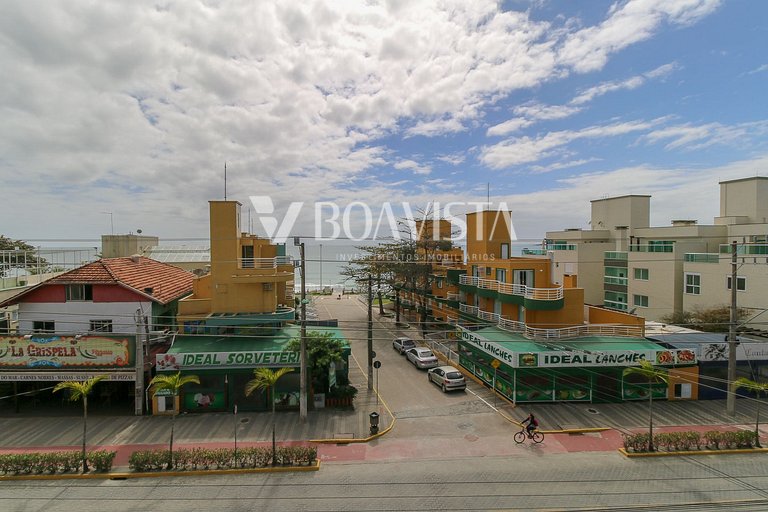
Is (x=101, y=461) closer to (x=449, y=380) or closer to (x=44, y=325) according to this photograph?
(x=44, y=325)

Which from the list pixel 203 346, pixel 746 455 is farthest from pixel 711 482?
pixel 203 346

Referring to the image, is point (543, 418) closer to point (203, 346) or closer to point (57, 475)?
point (203, 346)

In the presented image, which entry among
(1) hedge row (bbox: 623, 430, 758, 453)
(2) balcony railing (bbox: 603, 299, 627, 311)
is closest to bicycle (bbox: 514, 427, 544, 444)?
(1) hedge row (bbox: 623, 430, 758, 453)

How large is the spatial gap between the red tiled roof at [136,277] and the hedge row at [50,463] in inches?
354

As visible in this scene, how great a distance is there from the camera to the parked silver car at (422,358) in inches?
1007

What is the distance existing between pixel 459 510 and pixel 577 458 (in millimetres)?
6208

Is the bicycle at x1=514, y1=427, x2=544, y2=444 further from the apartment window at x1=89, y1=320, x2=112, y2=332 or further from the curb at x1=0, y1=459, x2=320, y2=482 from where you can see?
the apartment window at x1=89, y1=320, x2=112, y2=332

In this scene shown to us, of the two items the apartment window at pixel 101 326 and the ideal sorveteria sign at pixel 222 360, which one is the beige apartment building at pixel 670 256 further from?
the apartment window at pixel 101 326

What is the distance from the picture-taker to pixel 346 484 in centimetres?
1312

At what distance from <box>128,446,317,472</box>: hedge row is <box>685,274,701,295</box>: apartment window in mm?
33362

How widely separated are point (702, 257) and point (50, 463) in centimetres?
4237

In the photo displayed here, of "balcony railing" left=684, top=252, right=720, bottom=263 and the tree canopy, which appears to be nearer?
the tree canopy

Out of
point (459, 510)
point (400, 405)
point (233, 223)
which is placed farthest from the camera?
point (233, 223)

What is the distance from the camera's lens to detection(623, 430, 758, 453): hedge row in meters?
15.1
